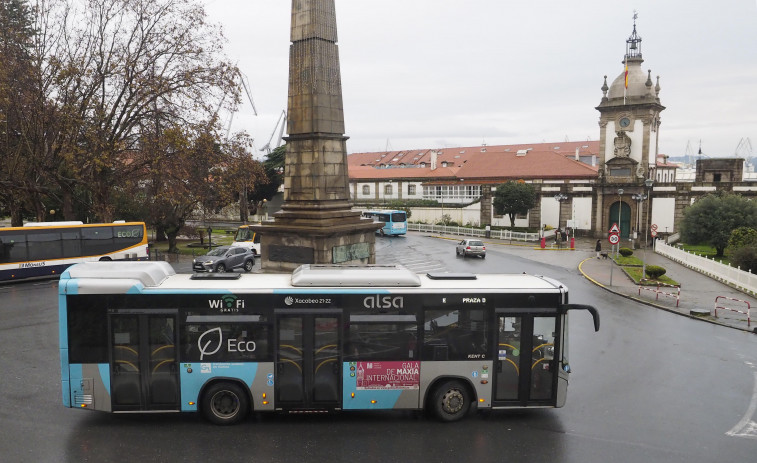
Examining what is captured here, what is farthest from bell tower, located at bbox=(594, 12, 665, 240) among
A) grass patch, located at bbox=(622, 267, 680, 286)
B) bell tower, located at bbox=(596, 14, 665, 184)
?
grass patch, located at bbox=(622, 267, 680, 286)

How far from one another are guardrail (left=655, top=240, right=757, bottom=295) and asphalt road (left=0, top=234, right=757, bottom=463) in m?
11.7

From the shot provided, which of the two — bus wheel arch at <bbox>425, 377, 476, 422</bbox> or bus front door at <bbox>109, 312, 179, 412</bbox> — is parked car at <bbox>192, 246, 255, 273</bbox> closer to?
bus front door at <bbox>109, 312, 179, 412</bbox>

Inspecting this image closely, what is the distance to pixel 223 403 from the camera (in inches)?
375

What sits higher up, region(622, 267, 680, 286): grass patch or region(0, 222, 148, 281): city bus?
region(0, 222, 148, 281): city bus

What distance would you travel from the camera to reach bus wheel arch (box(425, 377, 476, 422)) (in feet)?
31.8

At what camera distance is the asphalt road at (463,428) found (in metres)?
8.54

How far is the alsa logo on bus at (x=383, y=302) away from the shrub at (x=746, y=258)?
2412 centimetres

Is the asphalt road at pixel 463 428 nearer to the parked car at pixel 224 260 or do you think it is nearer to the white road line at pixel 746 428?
the white road line at pixel 746 428

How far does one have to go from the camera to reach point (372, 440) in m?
9.05

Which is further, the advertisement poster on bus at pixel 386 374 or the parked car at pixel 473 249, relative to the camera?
the parked car at pixel 473 249

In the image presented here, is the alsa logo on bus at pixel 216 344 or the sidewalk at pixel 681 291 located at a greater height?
the alsa logo on bus at pixel 216 344

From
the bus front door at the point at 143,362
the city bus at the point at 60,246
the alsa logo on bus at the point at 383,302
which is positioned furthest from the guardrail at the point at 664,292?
the city bus at the point at 60,246

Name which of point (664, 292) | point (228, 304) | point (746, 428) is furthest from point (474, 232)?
point (228, 304)

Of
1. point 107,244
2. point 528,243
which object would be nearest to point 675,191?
point 528,243
